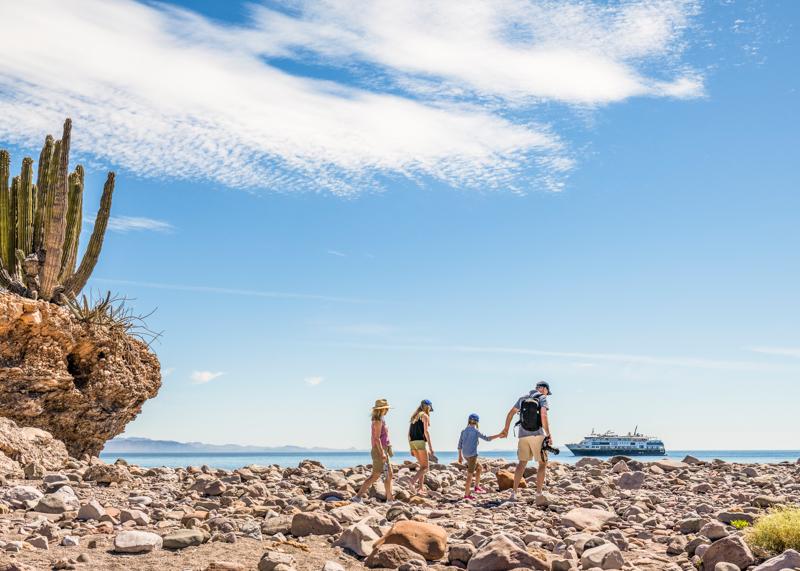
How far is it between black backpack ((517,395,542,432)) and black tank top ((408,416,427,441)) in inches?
79.0

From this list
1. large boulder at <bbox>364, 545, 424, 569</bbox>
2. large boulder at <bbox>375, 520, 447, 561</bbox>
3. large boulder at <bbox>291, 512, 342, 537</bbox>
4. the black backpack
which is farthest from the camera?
the black backpack

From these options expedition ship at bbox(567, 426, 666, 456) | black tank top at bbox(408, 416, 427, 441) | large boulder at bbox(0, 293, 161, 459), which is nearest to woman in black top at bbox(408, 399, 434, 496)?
black tank top at bbox(408, 416, 427, 441)

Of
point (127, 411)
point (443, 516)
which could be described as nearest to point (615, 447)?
point (127, 411)

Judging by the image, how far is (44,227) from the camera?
20.3 metres

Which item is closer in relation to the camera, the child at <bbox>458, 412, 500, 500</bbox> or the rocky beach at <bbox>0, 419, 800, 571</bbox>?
the rocky beach at <bbox>0, 419, 800, 571</bbox>

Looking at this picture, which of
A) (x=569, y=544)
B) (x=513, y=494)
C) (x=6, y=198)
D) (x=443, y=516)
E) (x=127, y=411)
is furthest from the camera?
(x=127, y=411)

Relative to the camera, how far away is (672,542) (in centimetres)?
1026

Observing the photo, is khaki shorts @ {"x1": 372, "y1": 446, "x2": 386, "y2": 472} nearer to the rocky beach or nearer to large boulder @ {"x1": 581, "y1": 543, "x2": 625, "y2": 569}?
the rocky beach

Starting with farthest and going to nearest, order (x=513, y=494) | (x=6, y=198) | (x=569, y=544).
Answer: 1. (x=6, y=198)
2. (x=513, y=494)
3. (x=569, y=544)

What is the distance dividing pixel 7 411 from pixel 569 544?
13.3 m

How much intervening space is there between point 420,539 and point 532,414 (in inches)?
237

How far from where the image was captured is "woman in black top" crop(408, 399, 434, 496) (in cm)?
1545

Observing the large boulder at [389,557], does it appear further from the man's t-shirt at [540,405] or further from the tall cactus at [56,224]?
the tall cactus at [56,224]

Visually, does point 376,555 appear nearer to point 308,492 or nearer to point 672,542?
point 672,542
